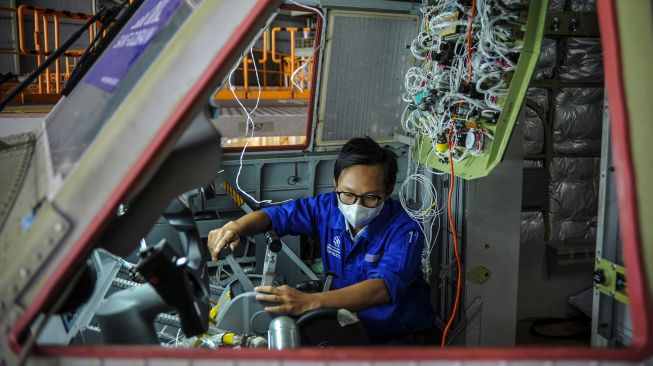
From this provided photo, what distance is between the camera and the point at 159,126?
966mm

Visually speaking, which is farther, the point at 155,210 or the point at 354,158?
the point at 354,158

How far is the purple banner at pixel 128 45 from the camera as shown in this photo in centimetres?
123

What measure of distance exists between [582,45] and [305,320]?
10.3ft

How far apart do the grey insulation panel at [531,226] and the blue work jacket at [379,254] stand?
1600 mm

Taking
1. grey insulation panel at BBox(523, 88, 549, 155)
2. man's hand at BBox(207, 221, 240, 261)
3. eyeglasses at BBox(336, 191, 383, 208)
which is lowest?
man's hand at BBox(207, 221, 240, 261)

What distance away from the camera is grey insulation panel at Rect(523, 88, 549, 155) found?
11.4ft

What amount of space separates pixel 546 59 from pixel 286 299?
9.36ft

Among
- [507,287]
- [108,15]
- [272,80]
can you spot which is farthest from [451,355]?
[272,80]

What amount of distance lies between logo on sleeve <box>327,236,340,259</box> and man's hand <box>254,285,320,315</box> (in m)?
0.77

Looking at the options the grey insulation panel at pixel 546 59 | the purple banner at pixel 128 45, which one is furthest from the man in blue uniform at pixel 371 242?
the grey insulation panel at pixel 546 59

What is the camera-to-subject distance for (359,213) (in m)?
2.30

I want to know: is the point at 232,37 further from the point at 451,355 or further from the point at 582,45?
the point at 582,45

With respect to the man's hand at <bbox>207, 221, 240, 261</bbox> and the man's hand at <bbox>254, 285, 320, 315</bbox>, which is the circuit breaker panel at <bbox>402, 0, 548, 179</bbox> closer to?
the man's hand at <bbox>254, 285, 320, 315</bbox>

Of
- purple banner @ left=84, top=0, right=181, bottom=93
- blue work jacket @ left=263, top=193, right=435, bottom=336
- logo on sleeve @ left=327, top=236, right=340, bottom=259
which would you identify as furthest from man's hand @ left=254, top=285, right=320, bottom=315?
purple banner @ left=84, top=0, right=181, bottom=93
